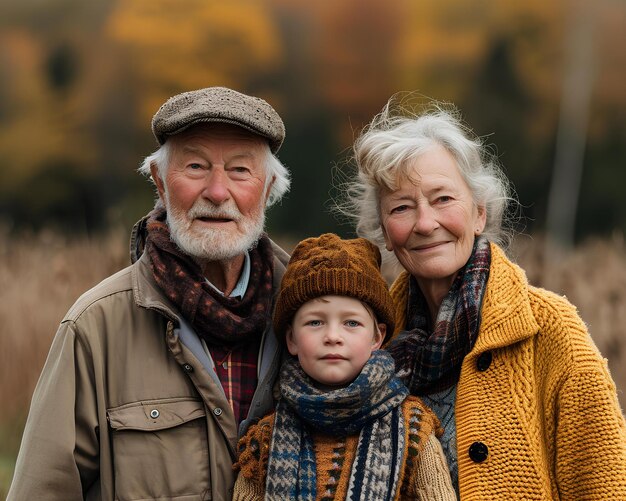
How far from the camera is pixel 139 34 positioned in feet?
61.0

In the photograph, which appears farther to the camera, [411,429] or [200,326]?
→ [200,326]

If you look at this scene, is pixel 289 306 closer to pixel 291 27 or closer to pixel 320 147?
pixel 320 147

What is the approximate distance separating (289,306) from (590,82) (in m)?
18.6

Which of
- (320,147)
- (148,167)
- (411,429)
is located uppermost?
(320,147)

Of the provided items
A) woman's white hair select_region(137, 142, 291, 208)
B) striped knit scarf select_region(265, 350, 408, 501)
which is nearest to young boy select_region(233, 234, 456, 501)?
striped knit scarf select_region(265, 350, 408, 501)

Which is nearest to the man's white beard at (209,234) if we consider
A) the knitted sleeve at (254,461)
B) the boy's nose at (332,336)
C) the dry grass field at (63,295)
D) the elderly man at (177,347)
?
the elderly man at (177,347)

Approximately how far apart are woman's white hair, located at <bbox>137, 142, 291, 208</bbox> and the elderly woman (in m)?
0.33

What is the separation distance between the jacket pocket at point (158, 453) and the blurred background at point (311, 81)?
43.3 ft

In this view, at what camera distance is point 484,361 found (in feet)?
9.84

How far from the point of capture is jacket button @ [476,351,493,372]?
2.99 meters

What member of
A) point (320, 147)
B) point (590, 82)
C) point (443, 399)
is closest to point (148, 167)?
point (443, 399)

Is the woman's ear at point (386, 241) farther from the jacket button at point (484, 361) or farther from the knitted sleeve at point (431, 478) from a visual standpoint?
the knitted sleeve at point (431, 478)

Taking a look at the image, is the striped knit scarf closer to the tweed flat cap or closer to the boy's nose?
the boy's nose

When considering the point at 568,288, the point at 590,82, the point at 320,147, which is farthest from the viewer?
the point at 590,82
